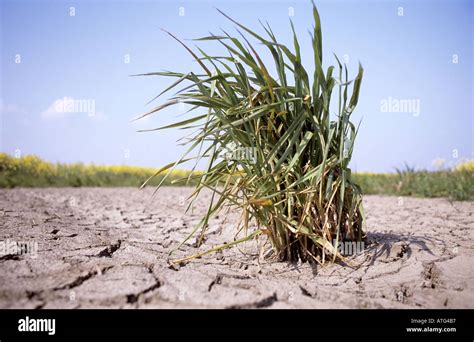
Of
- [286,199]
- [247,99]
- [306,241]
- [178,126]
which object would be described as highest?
[247,99]

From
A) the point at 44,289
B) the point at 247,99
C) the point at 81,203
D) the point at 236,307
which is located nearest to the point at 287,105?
the point at 247,99

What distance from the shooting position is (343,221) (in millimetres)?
2143

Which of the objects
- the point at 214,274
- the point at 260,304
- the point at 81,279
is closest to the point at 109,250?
the point at 81,279

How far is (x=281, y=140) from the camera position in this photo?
1.88 metres

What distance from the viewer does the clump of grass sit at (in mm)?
1887

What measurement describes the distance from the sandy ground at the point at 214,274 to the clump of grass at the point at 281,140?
0.18m

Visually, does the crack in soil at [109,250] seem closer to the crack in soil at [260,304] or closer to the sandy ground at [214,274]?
the sandy ground at [214,274]

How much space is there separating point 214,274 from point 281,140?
2.25 ft

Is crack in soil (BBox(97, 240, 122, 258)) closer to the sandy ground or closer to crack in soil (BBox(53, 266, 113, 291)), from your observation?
the sandy ground

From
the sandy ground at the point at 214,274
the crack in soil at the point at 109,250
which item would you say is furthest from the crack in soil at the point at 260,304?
the crack in soil at the point at 109,250

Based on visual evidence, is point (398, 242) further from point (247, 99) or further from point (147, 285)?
point (147, 285)

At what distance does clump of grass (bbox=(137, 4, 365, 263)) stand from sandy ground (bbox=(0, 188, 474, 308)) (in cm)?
18

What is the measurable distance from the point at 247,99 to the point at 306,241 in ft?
2.49

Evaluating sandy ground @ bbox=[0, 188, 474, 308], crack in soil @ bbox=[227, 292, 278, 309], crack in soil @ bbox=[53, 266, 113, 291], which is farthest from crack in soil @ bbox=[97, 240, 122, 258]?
crack in soil @ bbox=[227, 292, 278, 309]
